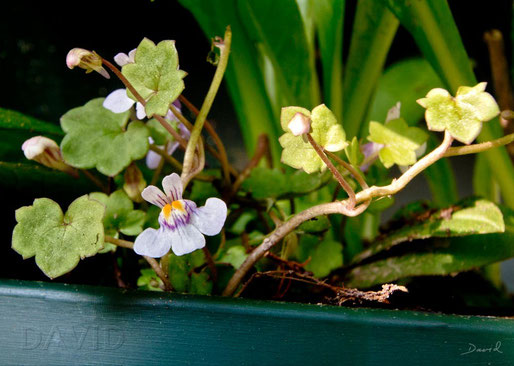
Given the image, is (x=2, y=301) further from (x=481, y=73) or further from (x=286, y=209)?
(x=481, y=73)

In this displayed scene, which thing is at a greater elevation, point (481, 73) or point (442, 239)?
point (481, 73)

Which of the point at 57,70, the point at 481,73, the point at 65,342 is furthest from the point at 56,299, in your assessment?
the point at 481,73

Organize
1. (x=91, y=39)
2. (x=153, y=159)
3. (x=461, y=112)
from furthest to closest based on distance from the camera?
(x=91, y=39)
(x=153, y=159)
(x=461, y=112)

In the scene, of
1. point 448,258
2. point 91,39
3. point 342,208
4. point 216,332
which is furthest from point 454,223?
point 91,39

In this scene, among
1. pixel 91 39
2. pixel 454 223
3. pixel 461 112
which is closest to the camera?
pixel 461 112

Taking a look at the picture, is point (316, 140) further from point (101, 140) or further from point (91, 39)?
point (91, 39)

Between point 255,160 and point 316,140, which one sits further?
point 255,160

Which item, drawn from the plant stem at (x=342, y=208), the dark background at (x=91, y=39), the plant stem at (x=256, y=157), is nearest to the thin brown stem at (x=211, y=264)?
the plant stem at (x=342, y=208)
